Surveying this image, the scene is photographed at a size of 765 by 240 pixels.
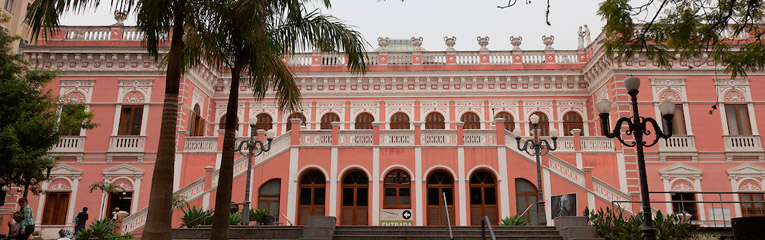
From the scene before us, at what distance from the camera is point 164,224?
7.47 meters

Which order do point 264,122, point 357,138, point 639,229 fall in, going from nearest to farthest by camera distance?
point 639,229
point 357,138
point 264,122

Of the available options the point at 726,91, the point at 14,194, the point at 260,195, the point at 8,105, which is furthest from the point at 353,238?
the point at 726,91

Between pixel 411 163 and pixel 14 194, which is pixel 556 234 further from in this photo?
pixel 14 194

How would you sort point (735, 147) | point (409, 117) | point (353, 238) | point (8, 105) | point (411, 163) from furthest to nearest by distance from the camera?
point (409, 117)
point (735, 147)
point (411, 163)
point (8, 105)
point (353, 238)

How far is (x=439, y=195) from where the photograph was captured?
62.2 feet

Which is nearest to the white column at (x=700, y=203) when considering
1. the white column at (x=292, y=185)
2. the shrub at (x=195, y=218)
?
the white column at (x=292, y=185)

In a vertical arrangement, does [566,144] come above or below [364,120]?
below

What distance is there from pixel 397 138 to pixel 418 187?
6.73ft

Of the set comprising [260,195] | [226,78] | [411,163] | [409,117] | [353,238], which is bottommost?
[353,238]

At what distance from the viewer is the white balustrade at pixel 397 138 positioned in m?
19.2

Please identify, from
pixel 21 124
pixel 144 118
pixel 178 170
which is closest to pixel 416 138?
pixel 178 170

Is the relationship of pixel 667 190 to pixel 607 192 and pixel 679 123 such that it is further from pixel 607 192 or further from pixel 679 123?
pixel 607 192

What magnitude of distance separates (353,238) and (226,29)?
20.2ft

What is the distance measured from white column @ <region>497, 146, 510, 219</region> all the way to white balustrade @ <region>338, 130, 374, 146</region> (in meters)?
4.92
